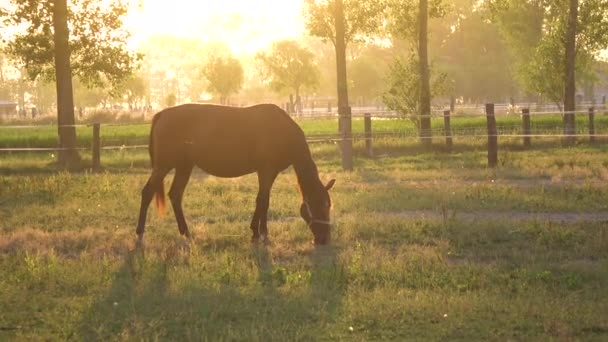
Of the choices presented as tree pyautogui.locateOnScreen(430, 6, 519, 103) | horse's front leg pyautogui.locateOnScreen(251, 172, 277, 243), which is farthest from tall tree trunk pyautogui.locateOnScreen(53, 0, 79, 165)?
tree pyautogui.locateOnScreen(430, 6, 519, 103)

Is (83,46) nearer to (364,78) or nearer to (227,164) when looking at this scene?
(227,164)

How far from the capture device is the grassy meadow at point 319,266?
18.5 ft

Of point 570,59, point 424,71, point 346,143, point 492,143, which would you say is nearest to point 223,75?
point 424,71

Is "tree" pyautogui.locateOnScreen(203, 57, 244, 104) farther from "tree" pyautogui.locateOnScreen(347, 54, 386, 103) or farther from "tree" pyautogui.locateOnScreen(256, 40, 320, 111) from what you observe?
"tree" pyautogui.locateOnScreen(347, 54, 386, 103)

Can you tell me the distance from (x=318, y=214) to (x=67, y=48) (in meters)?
14.4

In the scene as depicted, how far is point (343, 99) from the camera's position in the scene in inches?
981

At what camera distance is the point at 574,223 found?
9805 mm

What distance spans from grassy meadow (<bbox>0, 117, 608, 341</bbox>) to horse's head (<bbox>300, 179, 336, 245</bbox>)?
0.22 m

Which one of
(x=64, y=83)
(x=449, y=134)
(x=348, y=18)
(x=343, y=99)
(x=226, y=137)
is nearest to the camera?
(x=226, y=137)

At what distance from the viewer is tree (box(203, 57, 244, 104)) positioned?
63.2 m

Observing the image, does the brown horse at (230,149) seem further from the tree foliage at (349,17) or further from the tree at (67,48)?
the tree foliage at (349,17)

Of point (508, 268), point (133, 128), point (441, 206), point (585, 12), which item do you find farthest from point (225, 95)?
point (508, 268)

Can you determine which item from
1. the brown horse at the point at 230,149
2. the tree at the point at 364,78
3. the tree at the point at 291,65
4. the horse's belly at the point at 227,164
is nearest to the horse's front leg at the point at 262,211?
the brown horse at the point at 230,149

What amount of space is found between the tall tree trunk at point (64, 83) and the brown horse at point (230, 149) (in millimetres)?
11314
